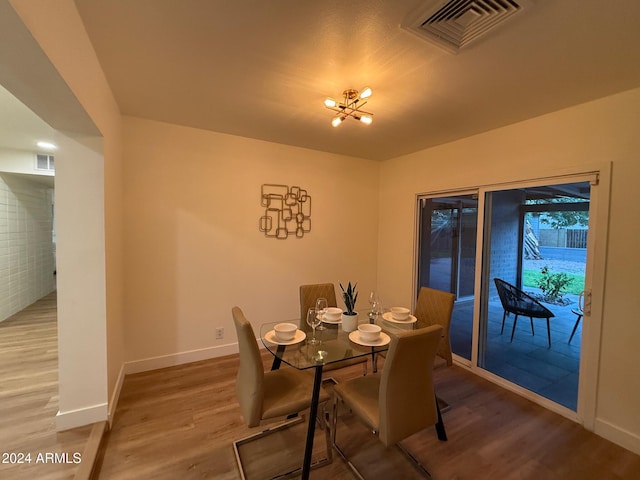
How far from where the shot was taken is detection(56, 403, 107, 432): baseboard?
6.31 ft

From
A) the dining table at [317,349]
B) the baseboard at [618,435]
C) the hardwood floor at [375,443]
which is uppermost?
the dining table at [317,349]

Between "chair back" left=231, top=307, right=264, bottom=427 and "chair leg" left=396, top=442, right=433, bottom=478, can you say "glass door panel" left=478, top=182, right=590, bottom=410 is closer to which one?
"chair leg" left=396, top=442, right=433, bottom=478

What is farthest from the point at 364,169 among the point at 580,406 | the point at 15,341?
the point at 15,341

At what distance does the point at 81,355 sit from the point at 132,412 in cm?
66

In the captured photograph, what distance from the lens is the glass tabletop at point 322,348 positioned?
1.74m

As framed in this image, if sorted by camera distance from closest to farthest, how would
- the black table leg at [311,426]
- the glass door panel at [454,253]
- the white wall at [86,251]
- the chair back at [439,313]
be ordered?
the black table leg at [311,426]
the white wall at [86,251]
the chair back at [439,313]
the glass door panel at [454,253]

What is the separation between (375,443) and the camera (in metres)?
1.95

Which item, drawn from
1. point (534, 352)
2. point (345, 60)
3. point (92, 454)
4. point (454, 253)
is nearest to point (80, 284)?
point (92, 454)

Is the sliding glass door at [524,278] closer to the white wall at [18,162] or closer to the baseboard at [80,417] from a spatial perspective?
the baseboard at [80,417]

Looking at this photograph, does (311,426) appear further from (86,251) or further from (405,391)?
(86,251)

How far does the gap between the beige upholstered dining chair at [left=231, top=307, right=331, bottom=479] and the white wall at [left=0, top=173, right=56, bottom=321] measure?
4866mm

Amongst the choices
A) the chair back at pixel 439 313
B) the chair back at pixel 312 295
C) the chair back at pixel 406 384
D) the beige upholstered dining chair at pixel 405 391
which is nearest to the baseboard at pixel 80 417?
the chair back at pixel 312 295

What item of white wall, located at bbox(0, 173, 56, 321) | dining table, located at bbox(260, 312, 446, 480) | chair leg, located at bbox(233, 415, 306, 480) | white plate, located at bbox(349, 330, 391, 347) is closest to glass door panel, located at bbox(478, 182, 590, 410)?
dining table, located at bbox(260, 312, 446, 480)

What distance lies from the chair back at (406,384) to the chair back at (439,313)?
80 centimetres
